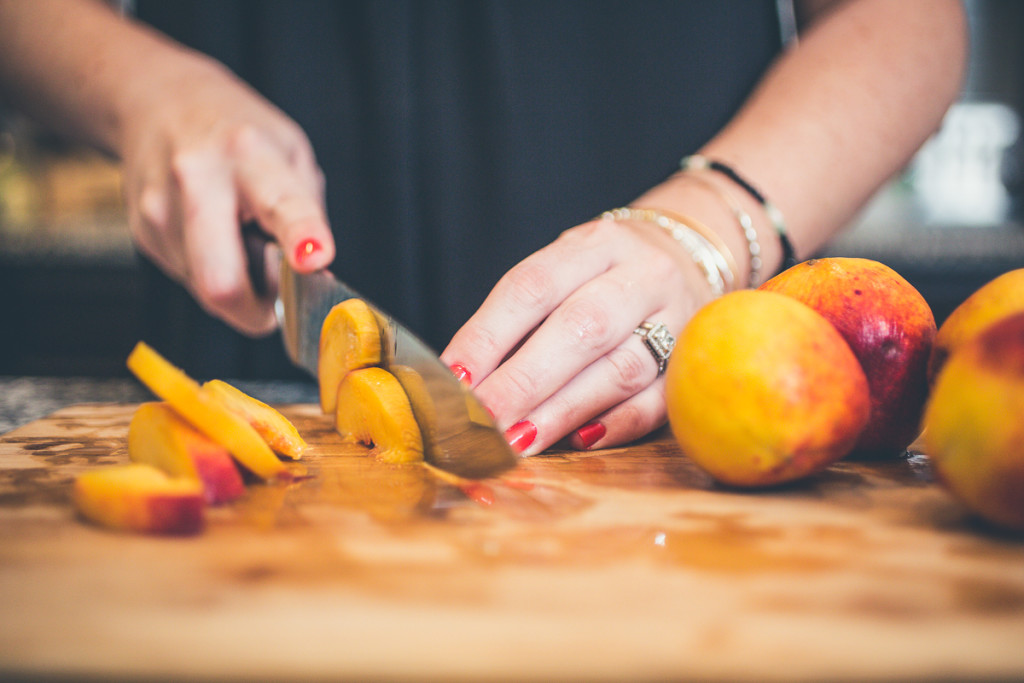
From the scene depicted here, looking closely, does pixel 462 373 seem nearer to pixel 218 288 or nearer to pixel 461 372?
pixel 461 372

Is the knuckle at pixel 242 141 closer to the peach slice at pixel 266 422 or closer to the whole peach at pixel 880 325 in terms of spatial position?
the peach slice at pixel 266 422

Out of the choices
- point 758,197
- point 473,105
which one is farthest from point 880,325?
point 473,105

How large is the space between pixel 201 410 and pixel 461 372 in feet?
1.00

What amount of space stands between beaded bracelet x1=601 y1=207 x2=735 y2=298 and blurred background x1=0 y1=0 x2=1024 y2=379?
2077mm

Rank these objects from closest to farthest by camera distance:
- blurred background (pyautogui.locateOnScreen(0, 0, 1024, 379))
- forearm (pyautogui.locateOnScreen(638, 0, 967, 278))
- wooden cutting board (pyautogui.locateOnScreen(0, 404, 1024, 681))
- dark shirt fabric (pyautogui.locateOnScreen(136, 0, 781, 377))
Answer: wooden cutting board (pyautogui.locateOnScreen(0, 404, 1024, 681)) → forearm (pyautogui.locateOnScreen(638, 0, 967, 278)) → dark shirt fabric (pyautogui.locateOnScreen(136, 0, 781, 377)) → blurred background (pyautogui.locateOnScreen(0, 0, 1024, 379))

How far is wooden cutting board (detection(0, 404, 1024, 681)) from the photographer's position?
41 centimetres

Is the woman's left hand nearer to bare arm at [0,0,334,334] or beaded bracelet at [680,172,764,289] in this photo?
beaded bracelet at [680,172,764,289]

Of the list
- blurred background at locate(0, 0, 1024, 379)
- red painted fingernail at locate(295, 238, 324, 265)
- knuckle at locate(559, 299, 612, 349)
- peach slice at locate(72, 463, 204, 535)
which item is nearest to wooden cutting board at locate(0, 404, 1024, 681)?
peach slice at locate(72, 463, 204, 535)

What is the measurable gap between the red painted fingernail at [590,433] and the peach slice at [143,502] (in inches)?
18.6

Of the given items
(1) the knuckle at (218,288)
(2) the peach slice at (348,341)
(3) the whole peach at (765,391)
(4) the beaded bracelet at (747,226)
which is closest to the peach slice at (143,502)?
(2) the peach slice at (348,341)

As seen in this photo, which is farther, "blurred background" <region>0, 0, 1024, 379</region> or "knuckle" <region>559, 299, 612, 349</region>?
"blurred background" <region>0, 0, 1024, 379</region>

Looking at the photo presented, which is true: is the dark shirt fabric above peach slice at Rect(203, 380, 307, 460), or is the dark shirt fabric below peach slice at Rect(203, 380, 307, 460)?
above

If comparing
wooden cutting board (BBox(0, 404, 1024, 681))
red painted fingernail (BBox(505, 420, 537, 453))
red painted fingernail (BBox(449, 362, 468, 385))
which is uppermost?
red painted fingernail (BBox(449, 362, 468, 385))

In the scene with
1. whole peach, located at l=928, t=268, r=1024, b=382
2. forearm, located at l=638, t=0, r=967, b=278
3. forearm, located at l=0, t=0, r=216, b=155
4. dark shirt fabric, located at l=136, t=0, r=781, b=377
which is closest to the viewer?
whole peach, located at l=928, t=268, r=1024, b=382
